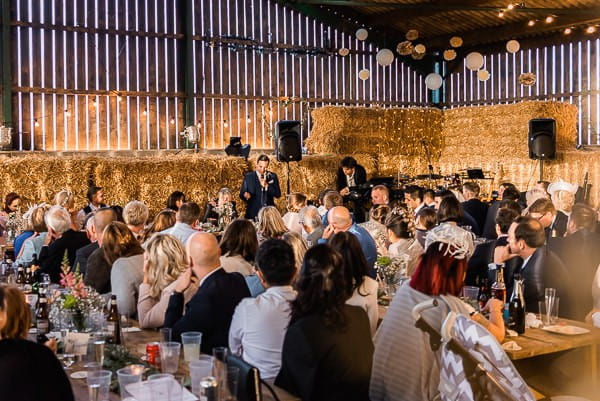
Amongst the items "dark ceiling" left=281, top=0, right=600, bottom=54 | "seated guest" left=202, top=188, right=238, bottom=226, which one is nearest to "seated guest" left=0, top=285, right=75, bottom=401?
"seated guest" left=202, top=188, right=238, bottom=226

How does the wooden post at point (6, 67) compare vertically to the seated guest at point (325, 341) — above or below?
above

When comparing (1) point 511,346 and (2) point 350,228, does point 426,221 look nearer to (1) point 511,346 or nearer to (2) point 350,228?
(2) point 350,228

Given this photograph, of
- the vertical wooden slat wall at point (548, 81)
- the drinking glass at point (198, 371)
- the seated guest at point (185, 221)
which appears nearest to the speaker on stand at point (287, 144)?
the seated guest at point (185, 221)

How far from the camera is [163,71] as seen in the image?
1634 cm

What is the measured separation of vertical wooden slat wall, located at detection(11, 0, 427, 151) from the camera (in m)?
14.8

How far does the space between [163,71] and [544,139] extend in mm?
8420

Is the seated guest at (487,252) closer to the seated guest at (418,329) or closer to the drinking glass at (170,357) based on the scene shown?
the seated guest at (418,329)

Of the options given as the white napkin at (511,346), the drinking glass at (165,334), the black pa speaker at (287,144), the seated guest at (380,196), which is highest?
the black pa speaker at (287,144)

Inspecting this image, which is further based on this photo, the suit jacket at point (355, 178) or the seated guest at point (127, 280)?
the suit jacket at point (355, 178)

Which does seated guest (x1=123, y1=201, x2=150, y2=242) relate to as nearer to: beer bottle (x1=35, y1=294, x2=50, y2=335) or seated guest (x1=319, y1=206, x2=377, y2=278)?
seated guest (x1=319, y1=206, x2=377, y2=278)

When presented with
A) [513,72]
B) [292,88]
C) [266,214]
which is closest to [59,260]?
[266,214]

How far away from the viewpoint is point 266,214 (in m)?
6.39

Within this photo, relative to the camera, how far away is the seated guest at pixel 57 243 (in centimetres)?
583

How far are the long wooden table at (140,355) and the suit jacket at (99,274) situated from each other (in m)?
0.92
